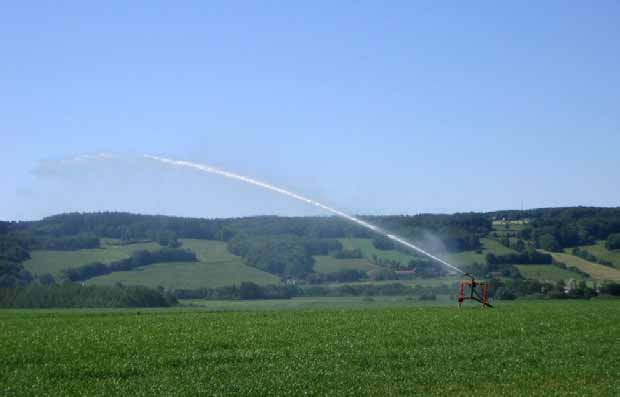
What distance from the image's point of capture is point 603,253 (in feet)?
257

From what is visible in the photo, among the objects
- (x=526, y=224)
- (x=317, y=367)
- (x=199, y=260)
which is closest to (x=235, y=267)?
(x=199, y=260)

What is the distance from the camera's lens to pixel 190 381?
19.0 meters

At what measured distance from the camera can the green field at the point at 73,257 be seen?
205 ft

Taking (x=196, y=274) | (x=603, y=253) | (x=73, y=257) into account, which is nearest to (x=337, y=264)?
(x=196, y=274)

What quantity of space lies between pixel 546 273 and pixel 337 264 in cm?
1755

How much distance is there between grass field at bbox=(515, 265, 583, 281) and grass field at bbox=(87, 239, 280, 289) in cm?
2093

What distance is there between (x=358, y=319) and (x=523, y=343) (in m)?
8.34

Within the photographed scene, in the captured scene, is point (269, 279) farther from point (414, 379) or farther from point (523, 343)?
point (414, 379)

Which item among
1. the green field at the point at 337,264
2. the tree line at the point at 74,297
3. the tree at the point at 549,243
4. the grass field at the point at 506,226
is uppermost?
the grass field at the point at 506,226

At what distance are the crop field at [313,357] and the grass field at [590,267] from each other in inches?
1555

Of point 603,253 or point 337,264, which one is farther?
point 603,253

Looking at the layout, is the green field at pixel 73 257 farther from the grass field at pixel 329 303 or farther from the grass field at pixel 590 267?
the grass field at pixel 590 267

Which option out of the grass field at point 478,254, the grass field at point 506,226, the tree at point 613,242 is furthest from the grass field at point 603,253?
the grass field at point 478,254

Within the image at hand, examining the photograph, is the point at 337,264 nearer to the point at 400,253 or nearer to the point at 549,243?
the point at 400,253
